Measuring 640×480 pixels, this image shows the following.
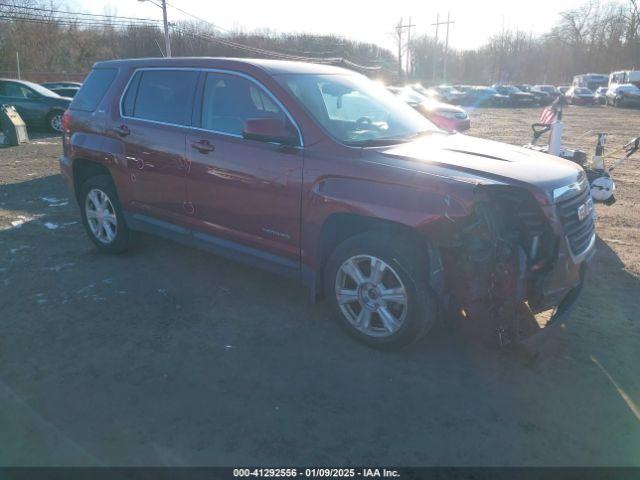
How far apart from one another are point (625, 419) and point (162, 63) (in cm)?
467

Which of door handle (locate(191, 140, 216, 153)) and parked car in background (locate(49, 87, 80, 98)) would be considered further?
parked car in background (locate(49, 87, 80, 98))

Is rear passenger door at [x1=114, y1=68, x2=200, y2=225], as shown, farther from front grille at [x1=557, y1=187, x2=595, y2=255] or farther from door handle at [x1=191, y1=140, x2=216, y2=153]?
front grille at [x1=557, y1=187, x2=595, y2=255]

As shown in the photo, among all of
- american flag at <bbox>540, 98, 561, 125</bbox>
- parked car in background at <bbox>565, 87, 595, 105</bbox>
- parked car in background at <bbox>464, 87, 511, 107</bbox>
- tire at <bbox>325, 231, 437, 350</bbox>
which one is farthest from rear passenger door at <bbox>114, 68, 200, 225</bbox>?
parked car in background at <bbox>565, 87, 595, 105</bbox>

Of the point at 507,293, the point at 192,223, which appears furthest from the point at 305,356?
the point at 192,223

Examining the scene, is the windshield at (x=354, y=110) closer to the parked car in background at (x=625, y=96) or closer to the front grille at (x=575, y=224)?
the front grille at (x=575, y=224)

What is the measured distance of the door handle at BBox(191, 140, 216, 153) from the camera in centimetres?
441

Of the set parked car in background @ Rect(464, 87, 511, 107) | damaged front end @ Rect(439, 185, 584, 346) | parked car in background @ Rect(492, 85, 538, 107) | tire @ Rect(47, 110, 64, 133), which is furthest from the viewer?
parked car in background @ Rect(464, 87, 511, 107)

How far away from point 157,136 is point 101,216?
1.37 meters

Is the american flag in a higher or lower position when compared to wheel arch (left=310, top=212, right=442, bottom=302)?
higher

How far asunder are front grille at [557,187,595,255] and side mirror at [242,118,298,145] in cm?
190

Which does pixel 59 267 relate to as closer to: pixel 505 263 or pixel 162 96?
pixel 162 96

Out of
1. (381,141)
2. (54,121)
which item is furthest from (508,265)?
(54,121)

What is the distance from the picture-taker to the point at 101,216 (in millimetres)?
5660

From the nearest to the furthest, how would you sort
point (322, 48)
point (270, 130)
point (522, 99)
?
point (270, 130) → point (522, 99) → point (322, 48)
